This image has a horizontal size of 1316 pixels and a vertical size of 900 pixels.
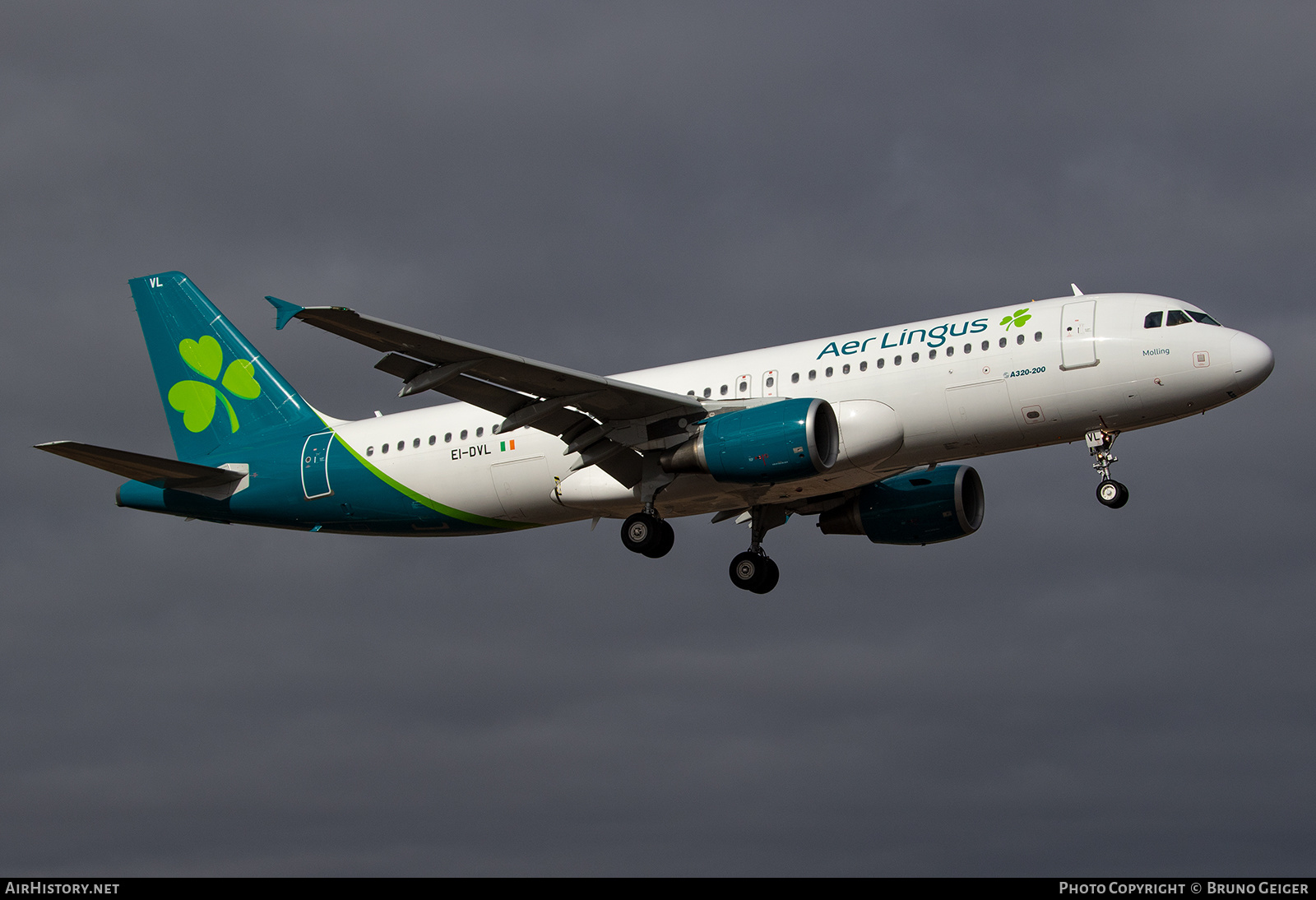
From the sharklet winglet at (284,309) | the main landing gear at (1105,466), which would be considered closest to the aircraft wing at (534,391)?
the sharklet winglet at (284,309)

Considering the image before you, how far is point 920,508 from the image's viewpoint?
122ft

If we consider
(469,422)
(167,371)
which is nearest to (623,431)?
(469,422)

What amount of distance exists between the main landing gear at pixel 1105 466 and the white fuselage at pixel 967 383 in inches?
12.4

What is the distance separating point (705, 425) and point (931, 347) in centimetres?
525

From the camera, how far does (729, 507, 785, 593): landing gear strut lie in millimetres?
37156

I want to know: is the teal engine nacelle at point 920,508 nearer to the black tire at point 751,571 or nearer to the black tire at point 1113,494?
the black tire at point 751,571

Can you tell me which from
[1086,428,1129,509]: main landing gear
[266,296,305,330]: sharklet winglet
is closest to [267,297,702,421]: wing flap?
[266,296,305,330]: sharklet winglet

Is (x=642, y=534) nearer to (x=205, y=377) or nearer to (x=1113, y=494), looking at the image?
(x=1113, y=494)

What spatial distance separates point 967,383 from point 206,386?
838 inches

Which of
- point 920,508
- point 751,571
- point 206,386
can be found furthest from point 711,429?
point 206,386

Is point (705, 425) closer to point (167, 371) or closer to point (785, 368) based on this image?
point (785, 368)

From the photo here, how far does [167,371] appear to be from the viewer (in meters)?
40.9

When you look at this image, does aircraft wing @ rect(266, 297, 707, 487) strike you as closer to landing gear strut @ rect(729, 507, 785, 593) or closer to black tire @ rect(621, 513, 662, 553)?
black tire @ rect(621, 513, 662, 553)

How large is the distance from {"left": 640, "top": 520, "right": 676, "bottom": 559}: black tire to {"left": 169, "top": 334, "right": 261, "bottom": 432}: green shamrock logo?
13.0 metres
